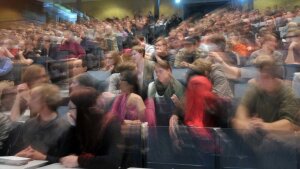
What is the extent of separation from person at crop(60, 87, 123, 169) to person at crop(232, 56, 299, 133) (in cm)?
76

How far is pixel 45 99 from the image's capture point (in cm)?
243

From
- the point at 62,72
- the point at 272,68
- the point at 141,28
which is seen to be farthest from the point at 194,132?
the point at 141,28

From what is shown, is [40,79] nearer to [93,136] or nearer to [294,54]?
[93,136]

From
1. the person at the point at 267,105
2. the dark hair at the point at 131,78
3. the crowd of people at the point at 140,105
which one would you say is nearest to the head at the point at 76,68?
the crowd of people at the point at 140,105

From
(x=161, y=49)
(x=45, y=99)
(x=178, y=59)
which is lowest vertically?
(x=45, y=99)

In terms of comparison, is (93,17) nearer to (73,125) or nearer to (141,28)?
(141,28)

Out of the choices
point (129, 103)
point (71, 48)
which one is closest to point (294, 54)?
point (129, 103)

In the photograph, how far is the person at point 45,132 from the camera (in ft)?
7.38

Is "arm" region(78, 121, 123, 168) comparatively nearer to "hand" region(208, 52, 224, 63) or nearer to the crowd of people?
the crowd of people

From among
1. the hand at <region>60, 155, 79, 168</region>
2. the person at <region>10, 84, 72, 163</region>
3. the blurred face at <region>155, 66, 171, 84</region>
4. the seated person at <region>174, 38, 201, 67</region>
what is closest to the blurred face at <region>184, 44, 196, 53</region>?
the seated person at <region>174, 38, 201, 67</region>

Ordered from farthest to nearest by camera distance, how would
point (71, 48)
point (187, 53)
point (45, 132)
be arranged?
point (71, 48), point (187, 53), point (45, 132)

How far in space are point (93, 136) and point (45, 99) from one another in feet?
1.73

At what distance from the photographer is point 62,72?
17.3 feet

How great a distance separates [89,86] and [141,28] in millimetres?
7452
